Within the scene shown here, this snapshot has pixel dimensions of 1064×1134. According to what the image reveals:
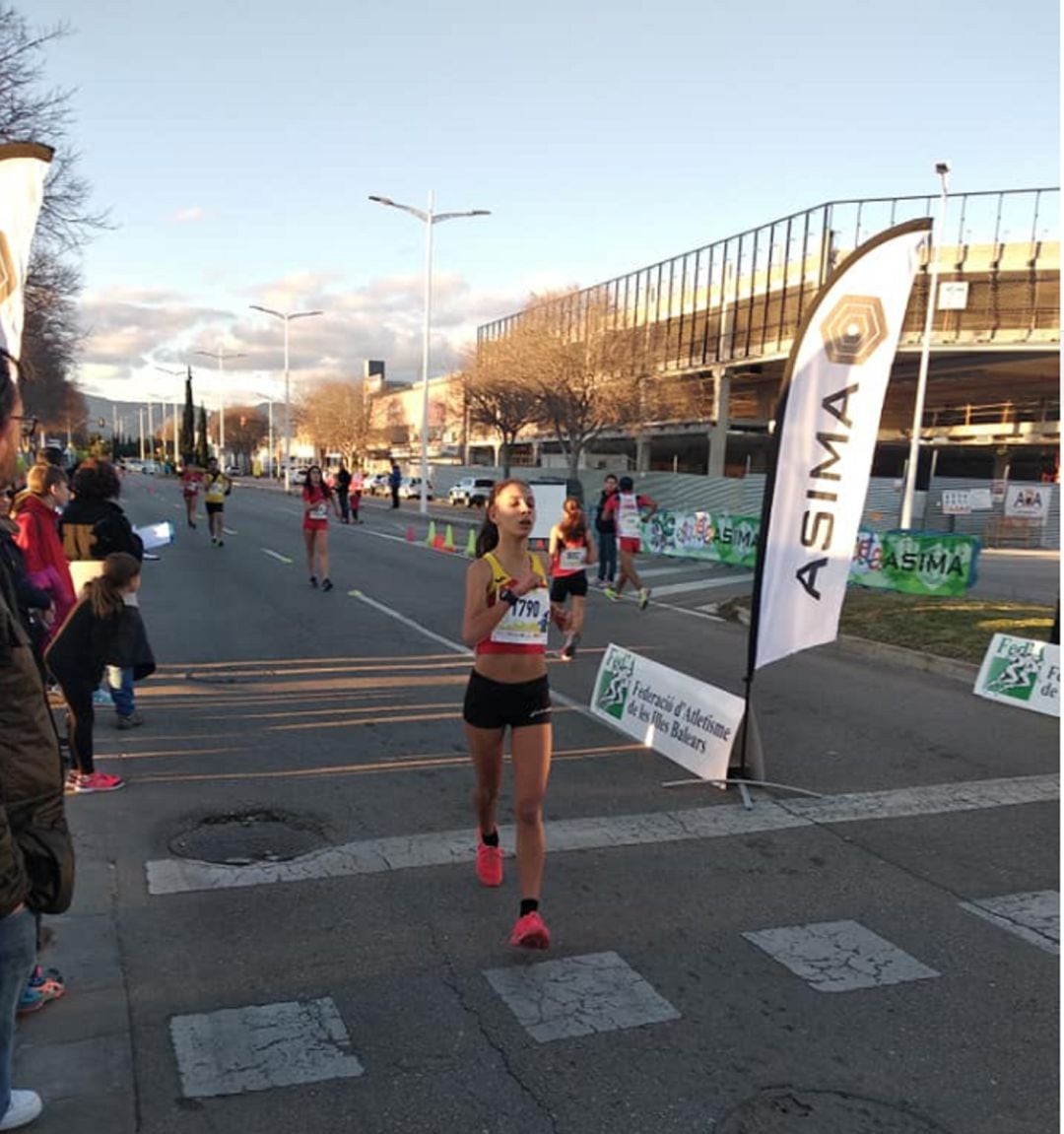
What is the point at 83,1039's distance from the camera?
311cm

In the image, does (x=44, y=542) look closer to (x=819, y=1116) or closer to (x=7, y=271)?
(x=7, y=271)

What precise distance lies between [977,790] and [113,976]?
17.1 feet

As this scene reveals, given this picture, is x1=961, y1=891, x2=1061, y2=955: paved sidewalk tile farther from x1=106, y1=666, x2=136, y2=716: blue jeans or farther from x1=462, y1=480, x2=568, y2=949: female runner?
x1=106, y1=666, x2=136, y2=716: blue jeans

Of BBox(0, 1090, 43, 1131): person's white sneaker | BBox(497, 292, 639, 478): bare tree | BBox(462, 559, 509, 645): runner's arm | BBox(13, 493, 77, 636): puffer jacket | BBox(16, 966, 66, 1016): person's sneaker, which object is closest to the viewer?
BBox(0, 1090, 43, 1131): person's white sneaker

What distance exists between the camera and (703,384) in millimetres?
51375

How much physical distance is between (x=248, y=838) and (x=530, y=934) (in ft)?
6.23

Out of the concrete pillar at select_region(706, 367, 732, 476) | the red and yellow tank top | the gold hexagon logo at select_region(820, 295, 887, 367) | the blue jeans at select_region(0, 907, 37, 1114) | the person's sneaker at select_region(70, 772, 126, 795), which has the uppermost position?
the concrete pillar at select_region(706, 367, 732, 476)

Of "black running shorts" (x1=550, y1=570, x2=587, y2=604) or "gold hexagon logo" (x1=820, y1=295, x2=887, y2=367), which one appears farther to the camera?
→ "black running shorts" (x1=550, y1=570, x2=587, y2=604)

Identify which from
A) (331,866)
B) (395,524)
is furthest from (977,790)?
(395,524)

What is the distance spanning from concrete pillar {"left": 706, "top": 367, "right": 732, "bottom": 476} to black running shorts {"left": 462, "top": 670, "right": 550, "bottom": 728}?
1737 inches

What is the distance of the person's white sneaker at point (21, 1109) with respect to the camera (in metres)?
2.62

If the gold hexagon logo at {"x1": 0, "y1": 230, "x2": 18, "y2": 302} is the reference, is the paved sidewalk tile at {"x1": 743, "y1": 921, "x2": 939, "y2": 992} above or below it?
below

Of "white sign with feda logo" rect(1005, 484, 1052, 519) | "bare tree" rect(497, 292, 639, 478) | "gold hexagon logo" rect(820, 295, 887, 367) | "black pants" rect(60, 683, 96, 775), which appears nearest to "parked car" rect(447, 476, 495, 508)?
"bare tree" rect(497, 292, 639, 478)

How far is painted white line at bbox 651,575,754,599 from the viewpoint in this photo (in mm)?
15938
